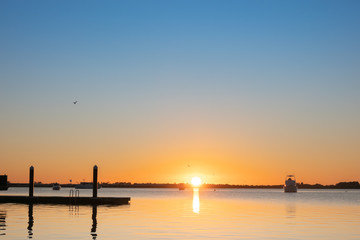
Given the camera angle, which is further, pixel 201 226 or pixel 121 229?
pixel 201 226

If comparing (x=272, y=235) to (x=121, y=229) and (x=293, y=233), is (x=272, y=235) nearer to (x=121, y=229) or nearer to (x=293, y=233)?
(x=293, y=233)

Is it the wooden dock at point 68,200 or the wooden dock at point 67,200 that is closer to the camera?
the wooden dock at point 67,200

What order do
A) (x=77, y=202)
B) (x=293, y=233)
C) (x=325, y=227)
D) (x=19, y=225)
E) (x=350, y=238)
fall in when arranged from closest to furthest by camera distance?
1. (x=350, y=238)
2. (x=293, y=233)
3. (x=19, y=225)
4. (x=325, y=227)
5. (x=77, y=202)

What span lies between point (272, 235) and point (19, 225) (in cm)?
1977

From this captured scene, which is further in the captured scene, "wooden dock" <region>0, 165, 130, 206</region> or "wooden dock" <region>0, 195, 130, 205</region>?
"wooden dock" <region>0, 195, 130, 205</region>

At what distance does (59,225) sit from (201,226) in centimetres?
1144

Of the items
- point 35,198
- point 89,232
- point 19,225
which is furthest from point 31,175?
point 89,232

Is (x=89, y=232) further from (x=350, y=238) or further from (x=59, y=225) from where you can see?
(x=350, y=238)

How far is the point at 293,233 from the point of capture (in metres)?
42.5

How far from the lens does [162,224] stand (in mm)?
49031

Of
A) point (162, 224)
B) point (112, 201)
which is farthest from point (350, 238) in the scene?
point (112, 201)

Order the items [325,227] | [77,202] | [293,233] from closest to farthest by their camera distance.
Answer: [293,233] < [325,227] < [77,202]

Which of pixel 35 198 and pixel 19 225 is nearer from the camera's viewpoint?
pixel 19 225

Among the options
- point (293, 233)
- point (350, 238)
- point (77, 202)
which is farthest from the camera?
point (77, 202)
